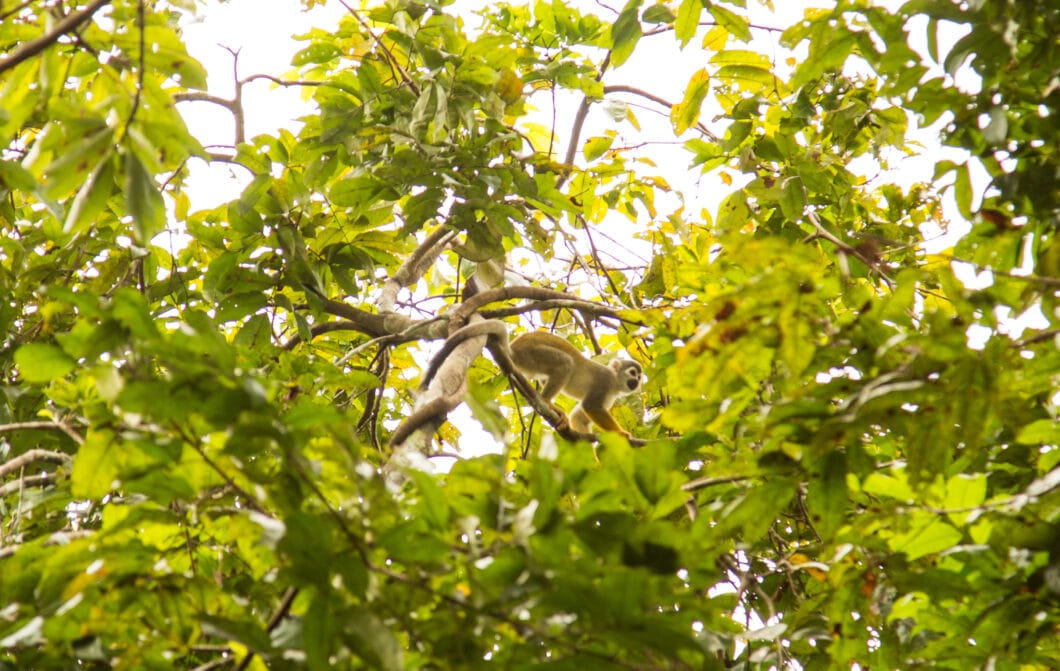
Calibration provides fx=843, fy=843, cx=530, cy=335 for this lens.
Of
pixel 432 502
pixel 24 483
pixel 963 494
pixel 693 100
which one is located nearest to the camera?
pixel 432 502

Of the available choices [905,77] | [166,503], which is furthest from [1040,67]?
[166,503]

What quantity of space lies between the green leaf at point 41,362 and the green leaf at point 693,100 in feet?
10.1

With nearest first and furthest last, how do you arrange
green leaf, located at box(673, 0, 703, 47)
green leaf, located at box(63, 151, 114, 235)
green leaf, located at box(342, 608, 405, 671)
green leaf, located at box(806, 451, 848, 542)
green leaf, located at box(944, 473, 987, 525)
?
green leaf, located at box(342, 608, 405, 671) → green leaf, located at box(63, 151, 114, 235) → green leaf, located at box(806, 451, 848, 542) → green leaf, located at box(944, 473, 987, 525) → green leaf, located at box(673, 0, 703, 47)

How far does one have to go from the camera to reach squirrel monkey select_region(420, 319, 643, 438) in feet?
18.5

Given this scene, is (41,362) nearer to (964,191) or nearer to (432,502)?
(432,502)

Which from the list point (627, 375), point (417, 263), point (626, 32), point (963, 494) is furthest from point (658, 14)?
point (627, 375)

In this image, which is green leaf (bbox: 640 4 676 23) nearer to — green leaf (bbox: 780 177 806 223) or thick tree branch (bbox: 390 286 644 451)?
green leaf (bbox: 780 177 806 223)

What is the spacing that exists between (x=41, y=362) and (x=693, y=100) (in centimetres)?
317

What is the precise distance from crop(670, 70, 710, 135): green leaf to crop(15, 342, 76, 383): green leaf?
10.1 feet

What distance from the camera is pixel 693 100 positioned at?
159 inches

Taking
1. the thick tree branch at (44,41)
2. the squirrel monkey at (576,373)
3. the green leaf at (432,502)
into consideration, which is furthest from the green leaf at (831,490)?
the squirrel monkey at (576,373)

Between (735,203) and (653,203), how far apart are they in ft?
2.47

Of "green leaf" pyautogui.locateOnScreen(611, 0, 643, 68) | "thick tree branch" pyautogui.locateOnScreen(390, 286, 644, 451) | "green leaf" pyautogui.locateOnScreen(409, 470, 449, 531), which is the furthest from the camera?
"green leaf" pyautogui.locateOnScreen(611, 0, 643, 68)

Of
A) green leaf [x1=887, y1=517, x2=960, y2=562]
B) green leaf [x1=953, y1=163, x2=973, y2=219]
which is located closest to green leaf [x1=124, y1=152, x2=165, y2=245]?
green leaf [x1=887, y1=517, x2=960, y2=562]
